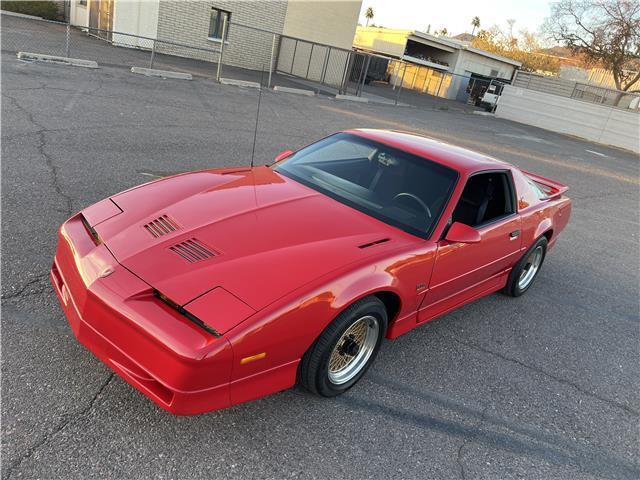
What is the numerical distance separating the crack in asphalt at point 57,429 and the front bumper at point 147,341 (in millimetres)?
304

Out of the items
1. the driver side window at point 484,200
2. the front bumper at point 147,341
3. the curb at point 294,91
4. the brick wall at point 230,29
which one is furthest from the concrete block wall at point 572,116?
the front bumper at point 147,341

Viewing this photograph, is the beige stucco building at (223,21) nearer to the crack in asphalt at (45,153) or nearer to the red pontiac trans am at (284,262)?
the crack in asphalt at (45,153)

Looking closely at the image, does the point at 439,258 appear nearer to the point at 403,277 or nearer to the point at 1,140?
the point at 403,277

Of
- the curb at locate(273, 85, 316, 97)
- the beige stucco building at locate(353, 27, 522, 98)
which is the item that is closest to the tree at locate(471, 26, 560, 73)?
the beige stucco building at locate(353, 27, 522, 98)

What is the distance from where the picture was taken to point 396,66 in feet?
125

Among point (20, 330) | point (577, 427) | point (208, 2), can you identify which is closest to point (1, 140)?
point (20, 330)

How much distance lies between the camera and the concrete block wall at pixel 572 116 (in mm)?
23578

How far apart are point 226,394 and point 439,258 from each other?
167 cm

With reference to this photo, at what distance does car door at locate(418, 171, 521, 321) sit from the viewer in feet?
11.1

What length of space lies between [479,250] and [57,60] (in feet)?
42.5

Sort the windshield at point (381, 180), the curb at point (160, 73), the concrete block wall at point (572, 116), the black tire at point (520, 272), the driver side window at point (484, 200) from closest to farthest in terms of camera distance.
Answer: the windshield at point (381, 180), the driver side window at point (484, 200), the black tire at point (520, 272), the curb at point (160, 73), the concrete block wall at point (572, 116)

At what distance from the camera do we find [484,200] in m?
3.91

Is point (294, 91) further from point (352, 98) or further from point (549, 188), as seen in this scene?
point (549, 188)

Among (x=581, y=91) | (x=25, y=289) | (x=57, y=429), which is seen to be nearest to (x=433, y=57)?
(x=581, y=91)
